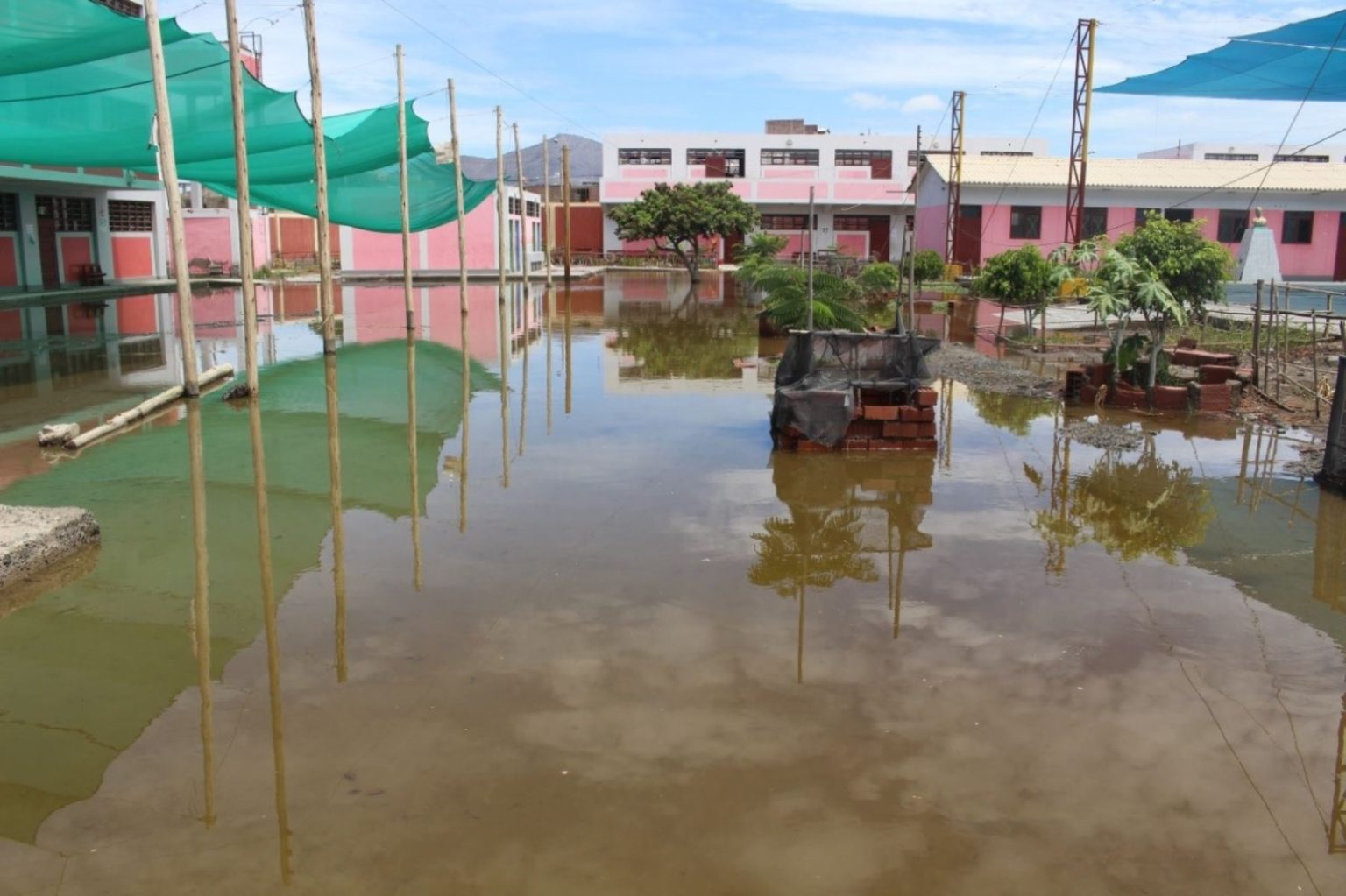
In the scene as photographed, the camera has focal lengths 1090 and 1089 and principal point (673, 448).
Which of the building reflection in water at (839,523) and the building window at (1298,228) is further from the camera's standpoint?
the building window at (1298,228)

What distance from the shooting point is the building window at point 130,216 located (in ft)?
112

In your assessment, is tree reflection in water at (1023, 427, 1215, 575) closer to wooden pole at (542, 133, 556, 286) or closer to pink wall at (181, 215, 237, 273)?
wooden pole at (542, 133, 556, 286)

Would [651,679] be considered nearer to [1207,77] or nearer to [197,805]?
[197,805]

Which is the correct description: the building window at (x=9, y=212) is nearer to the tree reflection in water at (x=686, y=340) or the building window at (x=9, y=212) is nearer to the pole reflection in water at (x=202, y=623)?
the tree reflection in water at (x=686, y=340)

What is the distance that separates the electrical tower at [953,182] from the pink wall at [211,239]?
87.3ft

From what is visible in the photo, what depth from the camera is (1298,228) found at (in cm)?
3866

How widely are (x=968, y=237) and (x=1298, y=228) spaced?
38.3ft

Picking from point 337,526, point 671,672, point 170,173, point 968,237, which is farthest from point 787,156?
point 671,672

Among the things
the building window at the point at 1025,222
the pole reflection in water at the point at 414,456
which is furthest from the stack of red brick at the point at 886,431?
the building window at the point at 1025,222

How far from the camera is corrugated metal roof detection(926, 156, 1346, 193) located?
122 ft

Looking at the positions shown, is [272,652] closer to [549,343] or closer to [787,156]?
[549,343]

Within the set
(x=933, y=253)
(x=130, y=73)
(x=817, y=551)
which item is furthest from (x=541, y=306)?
(x=817, y=551)

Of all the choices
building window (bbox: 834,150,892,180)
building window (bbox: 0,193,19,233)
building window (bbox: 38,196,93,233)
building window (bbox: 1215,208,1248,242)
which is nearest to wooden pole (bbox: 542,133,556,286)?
building window (bbox: 38,196,93,233)

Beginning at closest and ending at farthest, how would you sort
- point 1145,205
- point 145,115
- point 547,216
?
point 145,115 < point 1145,205 < point 547,216
